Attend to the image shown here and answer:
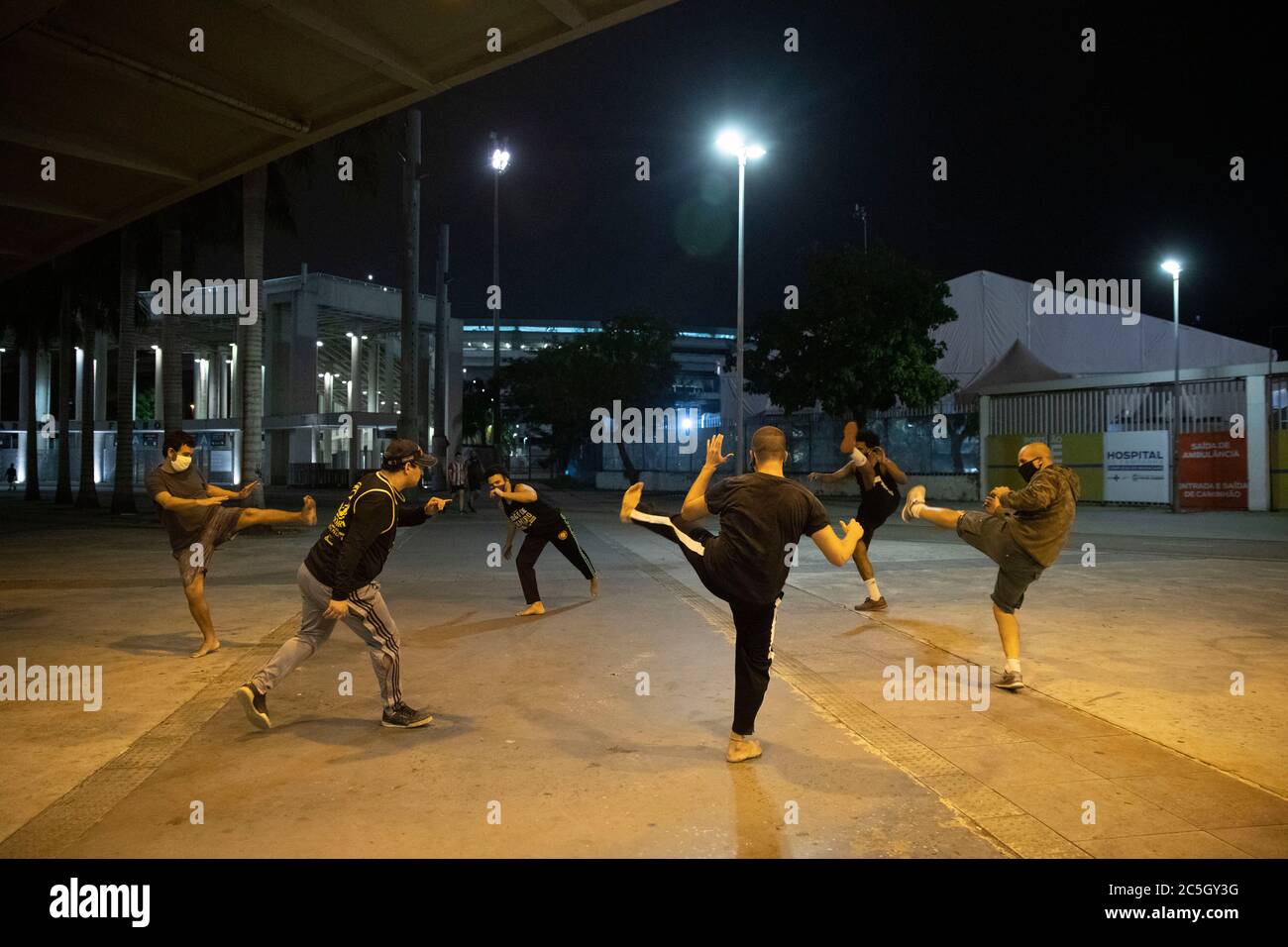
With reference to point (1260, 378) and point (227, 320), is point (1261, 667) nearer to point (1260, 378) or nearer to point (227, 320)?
point (1260, 378)

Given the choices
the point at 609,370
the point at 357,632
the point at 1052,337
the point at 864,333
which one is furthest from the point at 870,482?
the point at 609,370

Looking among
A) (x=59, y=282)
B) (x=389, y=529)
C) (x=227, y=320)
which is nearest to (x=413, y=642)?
(x=389, y=529)

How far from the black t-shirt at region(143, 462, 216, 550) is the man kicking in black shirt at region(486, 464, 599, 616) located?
2748 mm

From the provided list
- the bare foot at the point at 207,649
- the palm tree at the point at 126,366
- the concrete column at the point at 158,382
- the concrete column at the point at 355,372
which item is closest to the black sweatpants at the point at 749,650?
the bare foot at the point at 207,649

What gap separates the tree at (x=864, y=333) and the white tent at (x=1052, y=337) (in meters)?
6.17

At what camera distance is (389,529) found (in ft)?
18.5

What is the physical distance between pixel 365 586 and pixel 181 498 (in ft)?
9.84

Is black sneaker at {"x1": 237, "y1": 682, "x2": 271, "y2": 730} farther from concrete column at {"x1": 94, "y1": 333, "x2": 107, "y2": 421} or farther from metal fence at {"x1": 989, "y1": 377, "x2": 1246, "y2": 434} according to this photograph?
concrete column at {"x1": 94, "y1": 333, "x2": 107, "y2": 421}

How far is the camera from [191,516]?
7.96 m

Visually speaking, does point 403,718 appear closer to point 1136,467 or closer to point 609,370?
point 1136,467

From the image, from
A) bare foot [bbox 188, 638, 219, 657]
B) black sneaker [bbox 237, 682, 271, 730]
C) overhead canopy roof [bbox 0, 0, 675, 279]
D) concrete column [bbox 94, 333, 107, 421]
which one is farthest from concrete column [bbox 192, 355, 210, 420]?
black sneaker [bbox 237, 682, 271, 730]

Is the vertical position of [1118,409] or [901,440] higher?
[1118,409]

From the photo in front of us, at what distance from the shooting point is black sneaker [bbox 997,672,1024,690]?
6.55 metres
